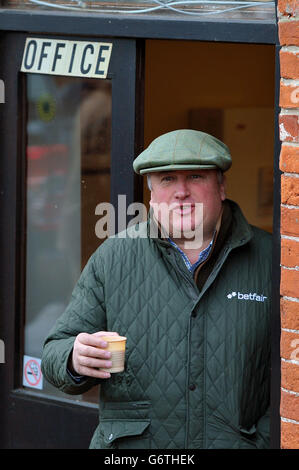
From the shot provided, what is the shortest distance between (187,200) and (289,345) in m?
0.65

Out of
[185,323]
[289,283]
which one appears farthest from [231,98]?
[289,283]

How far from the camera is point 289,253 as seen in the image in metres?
2.80

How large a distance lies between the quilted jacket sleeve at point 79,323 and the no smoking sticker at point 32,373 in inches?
52.1

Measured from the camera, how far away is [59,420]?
14.7ft

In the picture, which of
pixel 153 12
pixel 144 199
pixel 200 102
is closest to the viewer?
pixel 153 12

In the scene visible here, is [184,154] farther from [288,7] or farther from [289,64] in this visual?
[288,7]

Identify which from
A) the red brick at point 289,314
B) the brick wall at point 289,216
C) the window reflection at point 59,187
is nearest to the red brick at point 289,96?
the brick wall at point 289,216

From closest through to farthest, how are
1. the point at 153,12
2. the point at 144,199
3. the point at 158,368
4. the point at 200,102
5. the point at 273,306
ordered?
the point at 273,306 < the point at 158,368 < the point at 153,12 < the point at 144,199 < the point at 200,102

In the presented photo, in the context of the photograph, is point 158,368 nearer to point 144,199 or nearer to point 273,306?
point 273,306

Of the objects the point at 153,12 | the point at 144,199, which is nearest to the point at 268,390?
the point at 144,199

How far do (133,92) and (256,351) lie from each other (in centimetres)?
148

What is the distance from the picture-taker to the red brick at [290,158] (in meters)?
2.74
